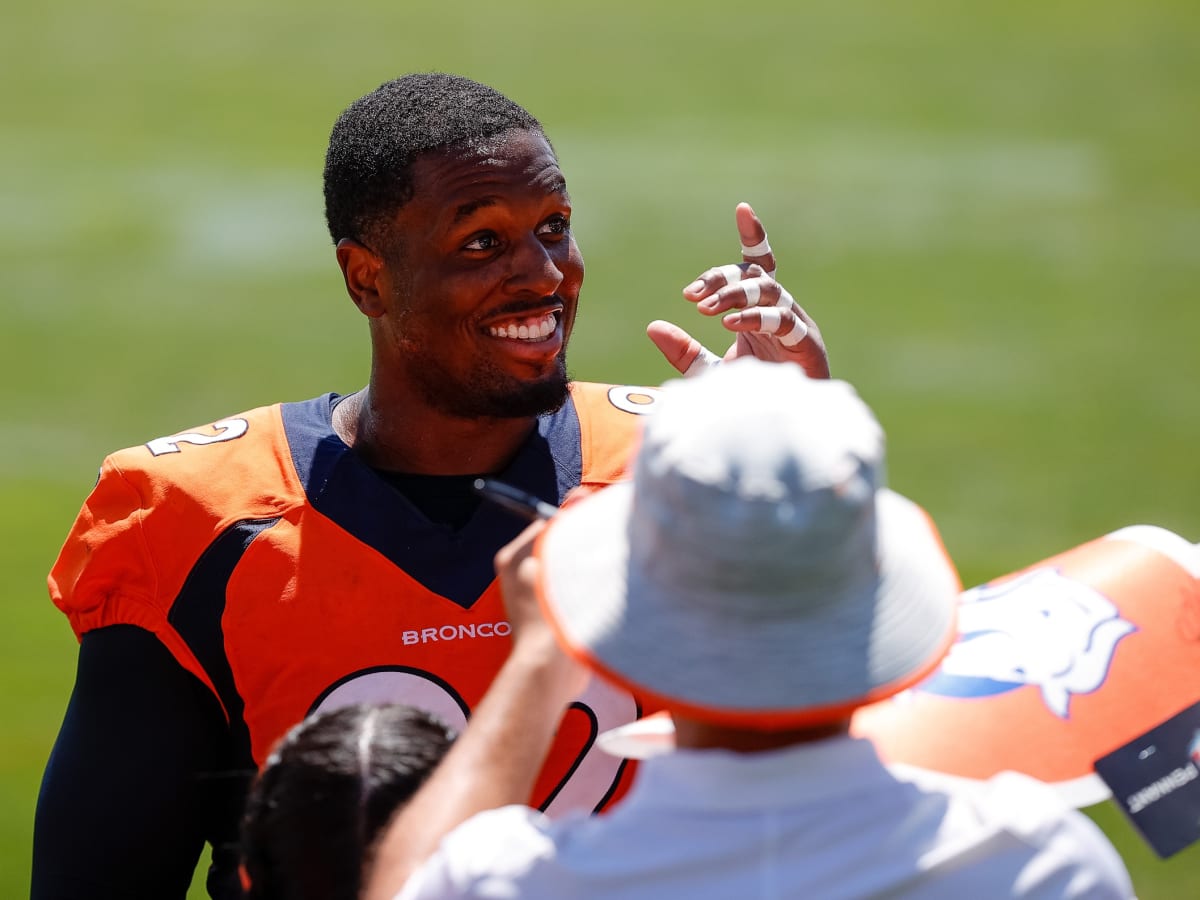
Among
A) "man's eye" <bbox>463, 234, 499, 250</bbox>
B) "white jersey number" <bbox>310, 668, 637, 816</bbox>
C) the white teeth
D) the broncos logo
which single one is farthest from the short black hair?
the broncos logo

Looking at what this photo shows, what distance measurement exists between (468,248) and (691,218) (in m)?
5.10

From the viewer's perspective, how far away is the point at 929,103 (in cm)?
796

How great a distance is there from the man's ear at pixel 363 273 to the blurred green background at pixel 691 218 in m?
2.25

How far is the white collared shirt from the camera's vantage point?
50.4 inches

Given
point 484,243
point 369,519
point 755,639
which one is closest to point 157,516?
point 369,519

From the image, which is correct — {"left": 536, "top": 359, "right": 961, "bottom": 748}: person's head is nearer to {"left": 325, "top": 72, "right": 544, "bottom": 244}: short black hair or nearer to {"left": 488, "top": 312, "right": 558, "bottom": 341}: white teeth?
{"left": 488, "top": 312, "right": 558, "bottom": 341}: white teeth

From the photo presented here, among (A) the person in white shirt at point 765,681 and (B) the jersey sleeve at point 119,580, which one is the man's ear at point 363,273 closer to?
(B) the jersey sleeve at point 119,580

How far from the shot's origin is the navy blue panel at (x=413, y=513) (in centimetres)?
219

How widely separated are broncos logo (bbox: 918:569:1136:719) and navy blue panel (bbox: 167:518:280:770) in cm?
92

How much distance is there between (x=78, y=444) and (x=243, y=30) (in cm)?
394

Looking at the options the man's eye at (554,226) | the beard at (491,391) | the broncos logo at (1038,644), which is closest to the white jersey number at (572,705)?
the beard at (491,391)

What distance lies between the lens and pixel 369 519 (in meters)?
2.22

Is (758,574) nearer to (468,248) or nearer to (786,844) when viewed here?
(786,844)

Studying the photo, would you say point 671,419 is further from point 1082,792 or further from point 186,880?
point 186,880
